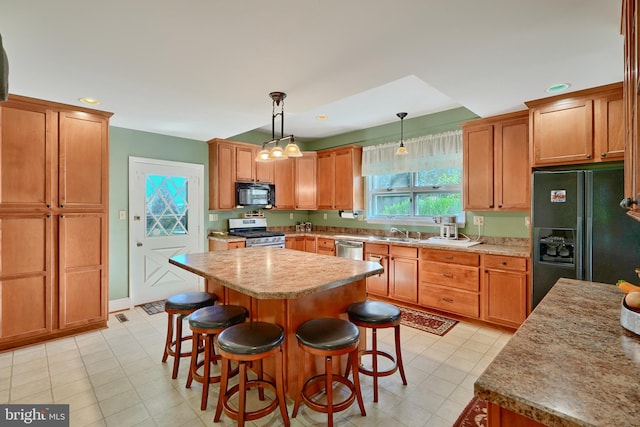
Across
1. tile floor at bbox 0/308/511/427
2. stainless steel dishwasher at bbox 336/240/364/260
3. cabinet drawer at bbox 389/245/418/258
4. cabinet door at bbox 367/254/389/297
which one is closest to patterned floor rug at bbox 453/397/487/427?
tile floor at bbox 0/308/511/427

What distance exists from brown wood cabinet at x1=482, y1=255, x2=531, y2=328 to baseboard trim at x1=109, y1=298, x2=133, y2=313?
442cm

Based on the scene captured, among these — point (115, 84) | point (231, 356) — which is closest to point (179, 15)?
point (115, 84)

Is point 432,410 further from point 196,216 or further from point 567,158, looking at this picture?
point 196,216

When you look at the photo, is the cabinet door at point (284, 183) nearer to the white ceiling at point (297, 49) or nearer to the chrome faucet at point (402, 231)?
the chrome faucet at point (402, 231)

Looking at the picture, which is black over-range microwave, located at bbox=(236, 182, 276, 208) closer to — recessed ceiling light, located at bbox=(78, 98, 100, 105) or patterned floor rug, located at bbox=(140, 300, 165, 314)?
patterned floor rug, located at bbox=(140, 300, 165, 314)

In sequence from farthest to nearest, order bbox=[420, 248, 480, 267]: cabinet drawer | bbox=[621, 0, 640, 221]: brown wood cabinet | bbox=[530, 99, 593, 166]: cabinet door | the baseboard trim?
the baseboard trim, bbox=[420, 248, 480, 267]: cabinet drawer, bbox=[530, 99, 593, 166]: cabinet door, bbox=[621, 0, 640, 221]: brown wood cabinet

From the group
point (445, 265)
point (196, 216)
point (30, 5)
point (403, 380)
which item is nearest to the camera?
point (30, 5)

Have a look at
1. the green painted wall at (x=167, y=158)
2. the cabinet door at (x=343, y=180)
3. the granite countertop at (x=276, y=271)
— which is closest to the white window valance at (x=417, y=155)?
the green painted wall at (x=167, y=158)

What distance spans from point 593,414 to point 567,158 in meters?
2.95

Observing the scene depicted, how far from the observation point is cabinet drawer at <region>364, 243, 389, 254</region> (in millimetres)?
4145

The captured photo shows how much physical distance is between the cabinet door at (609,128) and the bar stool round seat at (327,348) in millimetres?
2727

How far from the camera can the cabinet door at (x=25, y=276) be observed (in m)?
2.83

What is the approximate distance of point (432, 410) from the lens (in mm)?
2012

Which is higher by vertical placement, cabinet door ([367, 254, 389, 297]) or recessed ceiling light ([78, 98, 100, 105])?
recessed ceiling light ([78, 98, 100, 105])
